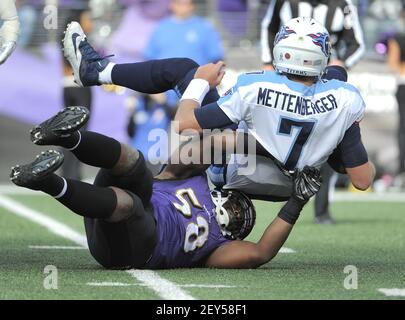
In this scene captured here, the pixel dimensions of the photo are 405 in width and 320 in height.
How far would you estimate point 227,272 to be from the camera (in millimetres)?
5770

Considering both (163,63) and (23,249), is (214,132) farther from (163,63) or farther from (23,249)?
(23,249)

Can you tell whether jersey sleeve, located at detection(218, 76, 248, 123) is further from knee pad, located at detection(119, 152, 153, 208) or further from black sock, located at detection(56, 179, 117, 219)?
black sock, located at detection(56, 179, 117, 219)

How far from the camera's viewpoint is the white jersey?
19.1 feet

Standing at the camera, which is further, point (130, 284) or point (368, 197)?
point (368, 197)

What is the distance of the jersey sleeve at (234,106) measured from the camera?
19.0ft

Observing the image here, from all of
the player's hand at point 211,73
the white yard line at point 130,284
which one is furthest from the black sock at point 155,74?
the white yard line at point 130,284

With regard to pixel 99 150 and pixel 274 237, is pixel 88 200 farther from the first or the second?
pixel 274 237

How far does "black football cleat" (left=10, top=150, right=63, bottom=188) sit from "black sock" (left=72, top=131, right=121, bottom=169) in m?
0.26

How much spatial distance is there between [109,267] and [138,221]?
1.55 feet

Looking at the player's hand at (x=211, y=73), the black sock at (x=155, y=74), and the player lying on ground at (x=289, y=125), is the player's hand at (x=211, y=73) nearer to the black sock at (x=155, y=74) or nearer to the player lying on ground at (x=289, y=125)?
the player lying on ground at (x=289, y=125)

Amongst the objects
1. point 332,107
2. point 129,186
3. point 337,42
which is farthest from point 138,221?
point 337,42

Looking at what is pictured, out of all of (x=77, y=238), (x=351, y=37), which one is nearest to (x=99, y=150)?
(x=77, y=238)

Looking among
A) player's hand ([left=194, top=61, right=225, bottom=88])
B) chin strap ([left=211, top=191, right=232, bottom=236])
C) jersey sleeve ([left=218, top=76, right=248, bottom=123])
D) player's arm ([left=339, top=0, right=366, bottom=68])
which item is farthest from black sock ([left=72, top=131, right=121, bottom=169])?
player's arm ([left=339, top=0, right=366, bottom=68])

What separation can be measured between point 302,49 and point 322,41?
16 cm
